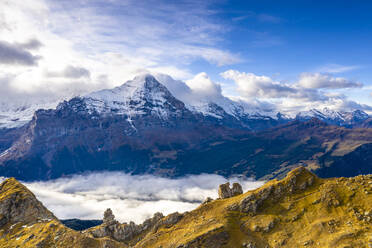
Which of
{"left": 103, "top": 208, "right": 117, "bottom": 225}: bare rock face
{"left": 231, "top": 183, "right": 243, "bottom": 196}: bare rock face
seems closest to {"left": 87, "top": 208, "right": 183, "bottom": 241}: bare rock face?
{"left": 103, "top": 208, "right": 117, "bottom": 225}: bare rock face

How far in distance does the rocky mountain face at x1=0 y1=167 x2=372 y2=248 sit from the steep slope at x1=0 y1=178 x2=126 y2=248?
0.56m

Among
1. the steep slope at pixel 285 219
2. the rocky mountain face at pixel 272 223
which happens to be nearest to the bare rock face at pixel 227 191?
the rocky mountain face at pixel 272 223

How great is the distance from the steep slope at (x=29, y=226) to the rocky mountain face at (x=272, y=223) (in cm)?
56

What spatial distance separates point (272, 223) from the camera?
12462 centimetres

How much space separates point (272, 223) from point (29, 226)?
14279 cm

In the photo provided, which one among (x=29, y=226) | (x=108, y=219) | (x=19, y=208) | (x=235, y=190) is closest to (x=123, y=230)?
(x=108, y=219)

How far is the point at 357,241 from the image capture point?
330 feet

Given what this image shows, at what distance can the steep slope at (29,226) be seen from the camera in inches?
5753

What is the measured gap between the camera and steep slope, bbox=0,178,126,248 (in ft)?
479

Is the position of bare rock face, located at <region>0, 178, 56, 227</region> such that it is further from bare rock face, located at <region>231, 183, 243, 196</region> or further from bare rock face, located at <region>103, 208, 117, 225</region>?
bare rock face, located at <region>231, 183, 243, 196</region>

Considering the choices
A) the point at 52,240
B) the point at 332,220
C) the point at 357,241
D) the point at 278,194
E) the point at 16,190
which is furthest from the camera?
the point at 16,190

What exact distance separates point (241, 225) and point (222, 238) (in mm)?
12244

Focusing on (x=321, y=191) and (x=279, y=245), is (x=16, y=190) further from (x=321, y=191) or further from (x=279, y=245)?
(x=321, y=191)

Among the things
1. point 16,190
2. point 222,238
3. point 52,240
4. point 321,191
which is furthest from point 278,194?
point 16,190
